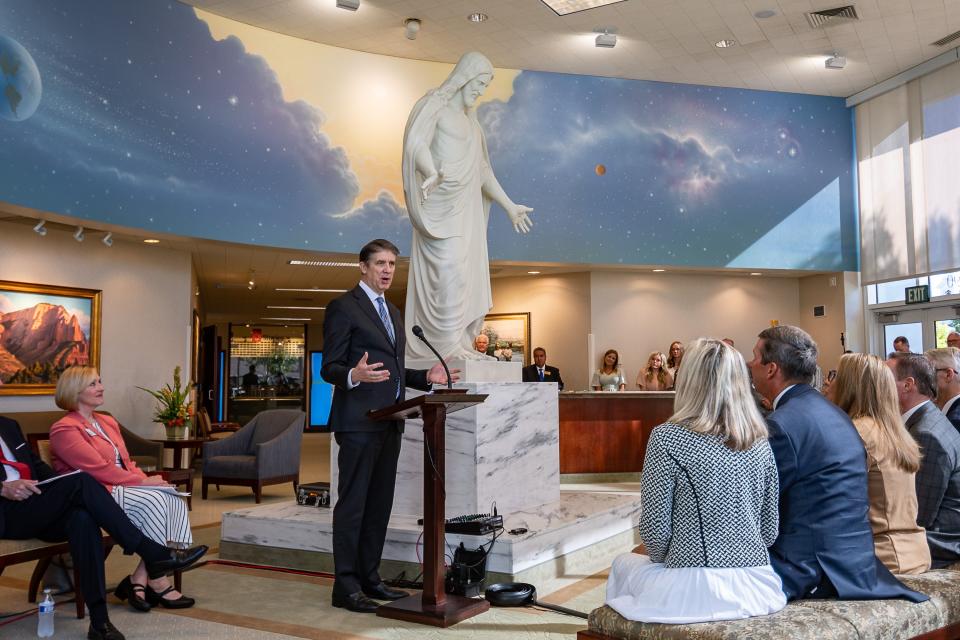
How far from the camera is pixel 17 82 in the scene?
7336 mm

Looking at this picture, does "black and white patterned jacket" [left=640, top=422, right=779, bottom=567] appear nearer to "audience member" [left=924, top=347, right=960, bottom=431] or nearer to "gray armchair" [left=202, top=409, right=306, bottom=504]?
"audience member" [left=924, top=347, right=960, bottom=431]

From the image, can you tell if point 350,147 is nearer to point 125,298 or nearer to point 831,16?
point 125,298

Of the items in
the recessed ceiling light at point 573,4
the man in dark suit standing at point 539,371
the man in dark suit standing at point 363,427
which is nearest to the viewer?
the man in dark suit standing at point 363,427

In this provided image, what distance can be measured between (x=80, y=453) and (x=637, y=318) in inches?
370

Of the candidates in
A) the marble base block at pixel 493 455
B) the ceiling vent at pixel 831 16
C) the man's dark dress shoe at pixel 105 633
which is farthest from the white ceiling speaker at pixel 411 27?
the man's dark dress shoe at pixel 105 633

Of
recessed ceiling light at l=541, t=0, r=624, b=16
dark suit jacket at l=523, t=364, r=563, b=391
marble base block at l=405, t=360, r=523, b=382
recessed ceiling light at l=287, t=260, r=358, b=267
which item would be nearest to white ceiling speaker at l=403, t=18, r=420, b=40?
recessed ceiling light at l=541, t=0, r=624, b=16

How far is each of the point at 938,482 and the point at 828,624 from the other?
1.06 m

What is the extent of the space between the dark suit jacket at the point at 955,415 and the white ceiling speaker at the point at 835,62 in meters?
8.28

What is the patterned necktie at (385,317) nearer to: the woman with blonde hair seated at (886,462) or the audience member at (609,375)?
the woman with blonde hair seated at (886,462)

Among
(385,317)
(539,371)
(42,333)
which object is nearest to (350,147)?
(539,371)

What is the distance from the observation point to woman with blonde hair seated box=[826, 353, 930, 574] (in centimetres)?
279

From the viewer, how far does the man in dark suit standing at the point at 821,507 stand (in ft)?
7.98

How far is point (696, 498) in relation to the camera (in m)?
2.34

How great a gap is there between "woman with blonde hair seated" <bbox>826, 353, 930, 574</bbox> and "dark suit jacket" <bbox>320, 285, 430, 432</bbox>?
2.04 meters
